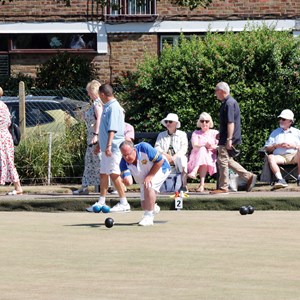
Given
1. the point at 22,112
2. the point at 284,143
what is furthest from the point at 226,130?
the point at 22,112

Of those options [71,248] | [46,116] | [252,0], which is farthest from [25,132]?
[252,0]

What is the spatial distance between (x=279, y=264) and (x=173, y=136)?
26.8ft

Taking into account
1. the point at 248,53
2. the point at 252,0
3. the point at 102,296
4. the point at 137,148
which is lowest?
the point at 102,296

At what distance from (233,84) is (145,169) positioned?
7.15m

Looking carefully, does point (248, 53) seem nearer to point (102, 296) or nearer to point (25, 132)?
point (25, 132)

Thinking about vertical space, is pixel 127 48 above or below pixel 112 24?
below

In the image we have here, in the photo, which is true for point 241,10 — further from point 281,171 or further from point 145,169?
point 145,169

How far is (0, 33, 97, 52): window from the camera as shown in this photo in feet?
112

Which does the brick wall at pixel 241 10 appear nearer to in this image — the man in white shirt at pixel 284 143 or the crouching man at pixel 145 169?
the man in white shirt at pixel 284 143

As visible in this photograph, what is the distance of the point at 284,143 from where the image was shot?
59.8 ft

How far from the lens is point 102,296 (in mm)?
8195

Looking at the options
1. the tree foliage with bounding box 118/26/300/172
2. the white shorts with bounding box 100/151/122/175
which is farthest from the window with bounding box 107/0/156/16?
the white shorts with bounding box 100/151/122/175

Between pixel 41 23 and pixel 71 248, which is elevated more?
pixel 41 23

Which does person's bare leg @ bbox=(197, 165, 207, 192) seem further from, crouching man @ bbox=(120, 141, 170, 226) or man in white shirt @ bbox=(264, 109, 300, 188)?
crouching man @ bbox=(120, 141, 170, 226)
